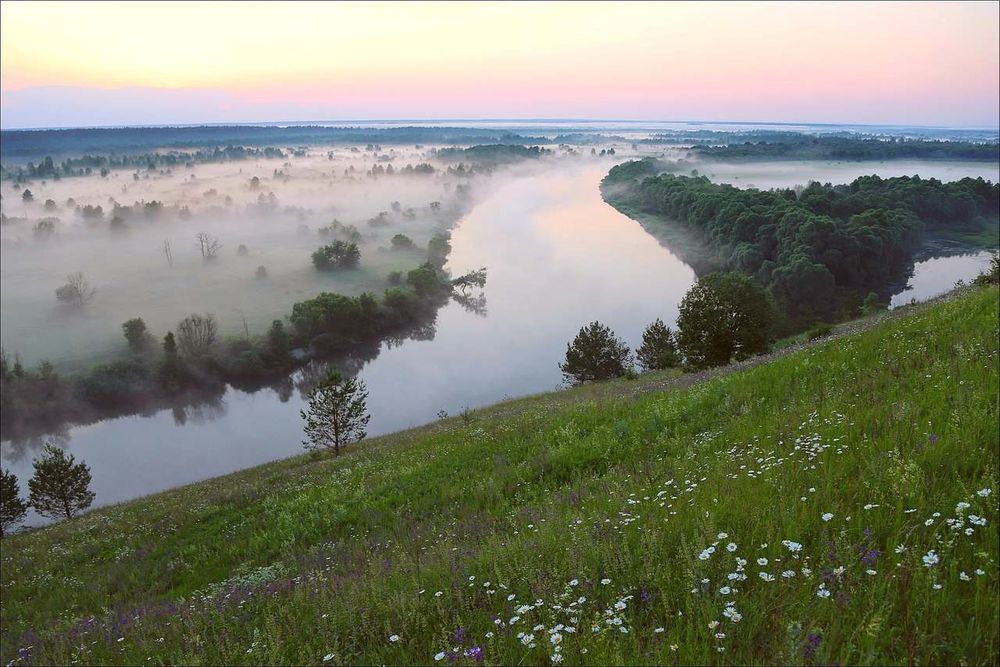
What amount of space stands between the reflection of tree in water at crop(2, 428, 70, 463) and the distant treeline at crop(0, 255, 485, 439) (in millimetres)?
1317

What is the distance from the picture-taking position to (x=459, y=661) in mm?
3404

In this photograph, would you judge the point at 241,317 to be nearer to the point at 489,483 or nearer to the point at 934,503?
the point at 489,483

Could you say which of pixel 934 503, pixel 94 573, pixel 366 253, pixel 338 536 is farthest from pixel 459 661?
pixel 366 253

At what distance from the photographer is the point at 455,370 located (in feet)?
260

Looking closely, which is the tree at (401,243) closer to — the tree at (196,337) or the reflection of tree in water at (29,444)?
the tree at (196,337)

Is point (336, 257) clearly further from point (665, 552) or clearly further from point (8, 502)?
point (665, 552)

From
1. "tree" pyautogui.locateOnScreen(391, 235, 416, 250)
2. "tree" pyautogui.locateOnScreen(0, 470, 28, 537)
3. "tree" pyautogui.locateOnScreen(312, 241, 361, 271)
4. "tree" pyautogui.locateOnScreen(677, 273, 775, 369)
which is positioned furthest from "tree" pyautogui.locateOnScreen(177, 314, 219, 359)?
"tree" pyautogui.locateOnScreen(677, 273, 775, 369)

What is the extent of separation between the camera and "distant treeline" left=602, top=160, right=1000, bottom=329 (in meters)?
81.4

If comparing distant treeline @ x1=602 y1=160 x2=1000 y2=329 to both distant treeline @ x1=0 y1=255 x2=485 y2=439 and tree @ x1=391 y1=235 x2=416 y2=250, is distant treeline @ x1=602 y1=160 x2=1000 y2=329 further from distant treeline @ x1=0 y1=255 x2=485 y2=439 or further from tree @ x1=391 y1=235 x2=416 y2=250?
tree @ x1=391 y1=235 x2=416 y2=250

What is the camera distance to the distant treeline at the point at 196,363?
7469 cm

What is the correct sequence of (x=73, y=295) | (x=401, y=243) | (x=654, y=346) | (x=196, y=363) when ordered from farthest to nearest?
1. (x=401, y=243)
2. (x=73, y=295)
3. (x=196, y=363)
4. (x=654, y=346)

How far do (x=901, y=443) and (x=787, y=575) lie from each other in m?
2.82

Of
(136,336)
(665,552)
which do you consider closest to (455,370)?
(136,336)

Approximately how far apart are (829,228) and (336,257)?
113111 mm
